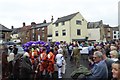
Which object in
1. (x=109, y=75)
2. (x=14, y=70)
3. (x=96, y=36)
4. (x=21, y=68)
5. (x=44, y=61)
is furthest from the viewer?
(x=96, y=36)

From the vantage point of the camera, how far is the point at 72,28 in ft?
183

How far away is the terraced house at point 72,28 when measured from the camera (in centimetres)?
5562

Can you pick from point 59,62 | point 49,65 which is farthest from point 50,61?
point 59,62

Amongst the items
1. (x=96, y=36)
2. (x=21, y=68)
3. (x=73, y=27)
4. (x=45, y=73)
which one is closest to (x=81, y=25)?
(x=73, y=27)

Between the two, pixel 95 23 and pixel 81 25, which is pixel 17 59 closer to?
pixel 81 25

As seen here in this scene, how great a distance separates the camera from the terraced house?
55.6 meters

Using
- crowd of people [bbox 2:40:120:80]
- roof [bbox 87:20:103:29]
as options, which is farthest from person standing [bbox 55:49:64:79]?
roof [bbox 87:20:103:29]

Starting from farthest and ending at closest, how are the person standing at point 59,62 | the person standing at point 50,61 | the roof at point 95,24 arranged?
the roof at point 95,24
the person standing at point 59,62
the person standing at point 50,61

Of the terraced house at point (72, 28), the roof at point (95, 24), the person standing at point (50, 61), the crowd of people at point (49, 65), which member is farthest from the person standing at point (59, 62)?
the roof at point (95, 24)

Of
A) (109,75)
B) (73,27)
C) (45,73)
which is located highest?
(73,27)

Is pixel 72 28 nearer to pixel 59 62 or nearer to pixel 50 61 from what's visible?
pixel 59 62

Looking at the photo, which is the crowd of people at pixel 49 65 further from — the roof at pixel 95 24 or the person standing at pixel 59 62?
the roof at pixel 95 24

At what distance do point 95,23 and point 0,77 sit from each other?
61466 mm

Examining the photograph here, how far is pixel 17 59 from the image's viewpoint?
9.36 m
